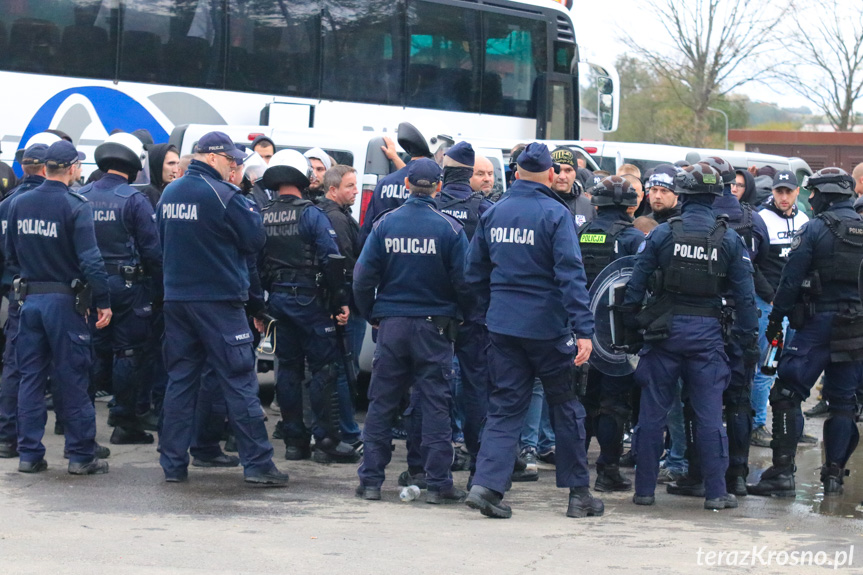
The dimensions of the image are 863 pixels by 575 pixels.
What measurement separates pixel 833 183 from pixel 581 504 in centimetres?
266

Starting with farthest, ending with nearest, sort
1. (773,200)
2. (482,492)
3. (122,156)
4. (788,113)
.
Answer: (788,113), (773,200), (122,156), (482,492)

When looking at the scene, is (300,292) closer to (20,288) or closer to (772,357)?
(20,288)

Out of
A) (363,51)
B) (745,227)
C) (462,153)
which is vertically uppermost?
(363,51)

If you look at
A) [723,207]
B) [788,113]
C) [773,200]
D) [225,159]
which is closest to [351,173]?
[225,159]

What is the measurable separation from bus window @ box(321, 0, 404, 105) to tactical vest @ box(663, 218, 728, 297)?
7.62m

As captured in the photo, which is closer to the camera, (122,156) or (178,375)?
(178,375)

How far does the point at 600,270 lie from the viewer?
25.6 ft

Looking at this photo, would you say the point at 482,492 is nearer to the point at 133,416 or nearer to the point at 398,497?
the point at 398,497

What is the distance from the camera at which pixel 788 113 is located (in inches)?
3590

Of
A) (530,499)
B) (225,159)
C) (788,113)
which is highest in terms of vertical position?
(788,113)

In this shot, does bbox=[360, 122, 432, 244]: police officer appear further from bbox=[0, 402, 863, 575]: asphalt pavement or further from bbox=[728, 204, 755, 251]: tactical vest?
bbox=[728, 204, 755, 251]: tactical vest

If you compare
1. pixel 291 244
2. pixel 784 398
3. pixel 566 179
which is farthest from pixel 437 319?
pixel 784 398

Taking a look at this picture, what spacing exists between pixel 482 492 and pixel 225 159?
254 cm

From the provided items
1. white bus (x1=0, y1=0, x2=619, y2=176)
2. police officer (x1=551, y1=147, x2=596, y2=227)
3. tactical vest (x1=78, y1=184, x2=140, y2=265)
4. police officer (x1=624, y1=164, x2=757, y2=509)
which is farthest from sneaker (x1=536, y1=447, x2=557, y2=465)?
white bus (x1=0, y1=0, x2=619, y2=176)
